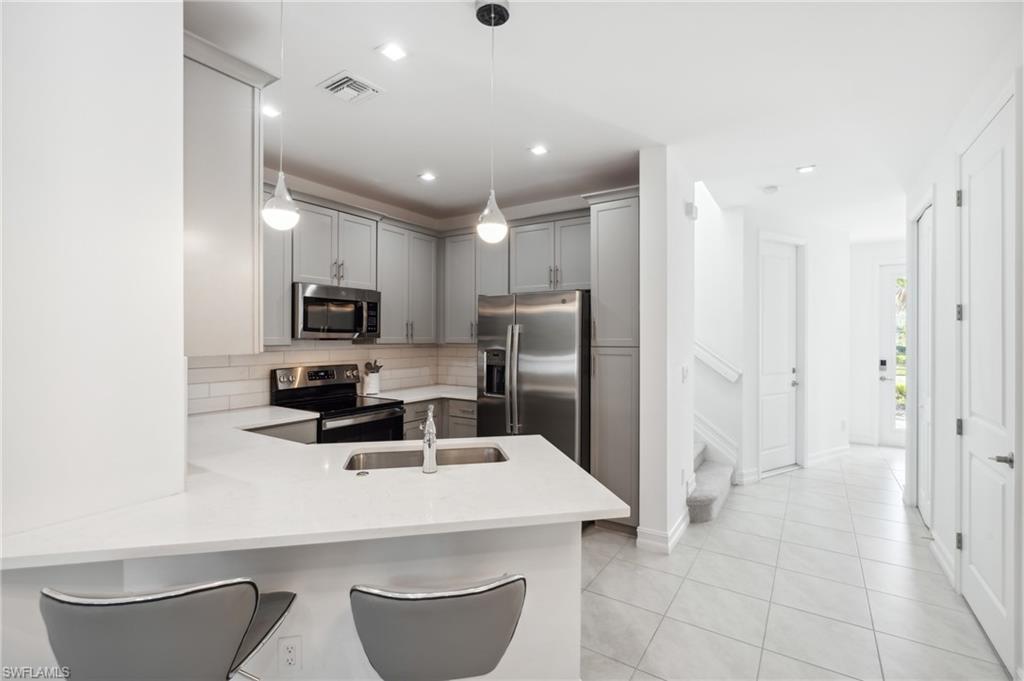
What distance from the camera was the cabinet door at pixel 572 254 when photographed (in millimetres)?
3818

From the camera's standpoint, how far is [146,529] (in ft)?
4.17

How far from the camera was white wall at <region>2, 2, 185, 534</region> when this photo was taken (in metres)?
1.23

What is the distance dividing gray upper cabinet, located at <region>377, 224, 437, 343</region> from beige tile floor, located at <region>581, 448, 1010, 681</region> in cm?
233

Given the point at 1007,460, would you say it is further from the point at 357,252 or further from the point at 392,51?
the point at 357,252

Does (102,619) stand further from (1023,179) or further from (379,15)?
(1023,179)

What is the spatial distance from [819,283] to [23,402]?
6272 millimetres

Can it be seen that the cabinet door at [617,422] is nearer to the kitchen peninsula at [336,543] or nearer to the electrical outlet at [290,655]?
the kitchen peninsula at [336,543]

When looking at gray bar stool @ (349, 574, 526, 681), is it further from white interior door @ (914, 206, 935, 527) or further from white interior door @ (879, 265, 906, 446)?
white interior door @ (879, 265, 906, 446)

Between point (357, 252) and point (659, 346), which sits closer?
point (659, 346)

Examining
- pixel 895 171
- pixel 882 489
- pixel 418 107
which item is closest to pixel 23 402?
pixel 418 107

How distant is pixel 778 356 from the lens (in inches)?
196

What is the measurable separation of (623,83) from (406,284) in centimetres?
264

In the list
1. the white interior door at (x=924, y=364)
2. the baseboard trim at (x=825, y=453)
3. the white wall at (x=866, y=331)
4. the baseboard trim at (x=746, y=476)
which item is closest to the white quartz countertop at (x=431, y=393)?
the baseboard trim at (x=746, y=476)

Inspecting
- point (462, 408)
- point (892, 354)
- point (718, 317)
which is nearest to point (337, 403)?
point (462, 408)
